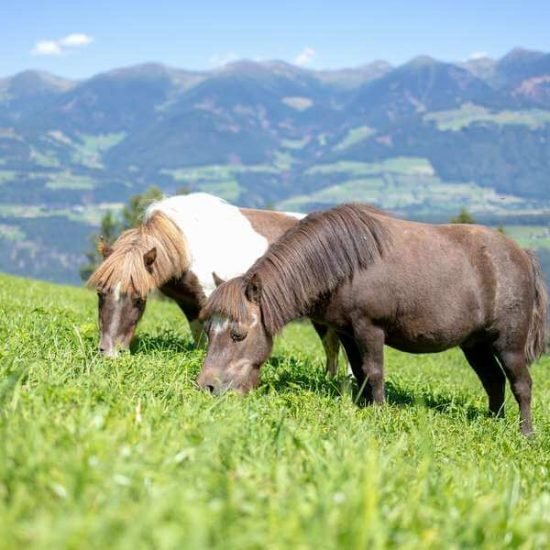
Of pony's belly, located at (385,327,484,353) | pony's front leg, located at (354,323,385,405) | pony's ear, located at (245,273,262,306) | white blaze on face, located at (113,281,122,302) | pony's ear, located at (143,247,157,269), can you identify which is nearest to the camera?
pony's ear, located at (245,273,262,306)

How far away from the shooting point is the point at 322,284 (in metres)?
8.25

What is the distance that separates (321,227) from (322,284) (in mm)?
654

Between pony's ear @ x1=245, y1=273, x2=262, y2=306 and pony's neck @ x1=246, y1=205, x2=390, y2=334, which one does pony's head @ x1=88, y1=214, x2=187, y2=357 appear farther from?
pony's neck @ x1=246, y1=205, x2=390, y2=334

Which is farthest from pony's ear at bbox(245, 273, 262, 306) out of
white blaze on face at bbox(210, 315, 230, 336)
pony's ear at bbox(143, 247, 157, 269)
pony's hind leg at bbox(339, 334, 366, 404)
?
pony's ear at bbox(143, 247, 157, 269)

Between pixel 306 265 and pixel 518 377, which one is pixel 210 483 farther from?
pixel 518 377

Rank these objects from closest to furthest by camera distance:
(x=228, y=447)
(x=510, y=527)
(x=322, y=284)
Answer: (x=510, y=527)
(x=228, y=447)
(x=322, y=284)

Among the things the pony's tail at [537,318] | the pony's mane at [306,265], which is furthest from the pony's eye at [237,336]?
the pony's tail at [537,318]

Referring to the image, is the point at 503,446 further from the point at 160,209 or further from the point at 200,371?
the point at 160,209

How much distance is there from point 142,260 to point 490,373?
193 inches

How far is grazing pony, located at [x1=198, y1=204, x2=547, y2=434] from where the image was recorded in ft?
25.7

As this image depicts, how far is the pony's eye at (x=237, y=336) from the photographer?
25.4 feet

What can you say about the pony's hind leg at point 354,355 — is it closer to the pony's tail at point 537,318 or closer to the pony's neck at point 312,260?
the pony's neck at point 312,260

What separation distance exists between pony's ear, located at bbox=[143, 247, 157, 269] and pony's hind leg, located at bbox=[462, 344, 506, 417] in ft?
14.1

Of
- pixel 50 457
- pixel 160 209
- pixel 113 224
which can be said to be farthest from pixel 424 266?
pixel 113 224
